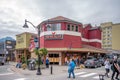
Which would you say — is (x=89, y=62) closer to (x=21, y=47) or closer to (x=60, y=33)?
(x=60, y=33)

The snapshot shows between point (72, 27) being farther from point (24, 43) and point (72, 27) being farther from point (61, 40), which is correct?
point (24, 43)

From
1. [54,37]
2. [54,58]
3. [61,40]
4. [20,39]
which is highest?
[20,39]

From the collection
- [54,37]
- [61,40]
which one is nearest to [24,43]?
[54,37]

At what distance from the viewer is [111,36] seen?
9712cm

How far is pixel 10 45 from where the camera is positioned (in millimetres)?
64000

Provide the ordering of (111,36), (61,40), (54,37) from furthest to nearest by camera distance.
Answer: (111,36)
(54,37)
(61,40)

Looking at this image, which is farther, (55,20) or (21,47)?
(21,47)

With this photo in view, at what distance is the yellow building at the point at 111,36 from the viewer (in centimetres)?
8338

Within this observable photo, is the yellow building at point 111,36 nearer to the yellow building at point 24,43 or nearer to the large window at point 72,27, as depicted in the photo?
the yellow building at point 24,43

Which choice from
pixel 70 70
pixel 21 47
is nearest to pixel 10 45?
pixel 21 47

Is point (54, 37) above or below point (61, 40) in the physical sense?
above

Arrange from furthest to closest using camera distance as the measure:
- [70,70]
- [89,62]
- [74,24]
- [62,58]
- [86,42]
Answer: [86,42], [74,24], [62,58], [89,62], [70,70]

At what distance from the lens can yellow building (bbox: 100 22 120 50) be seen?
8338cm

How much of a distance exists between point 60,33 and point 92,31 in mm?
17333
